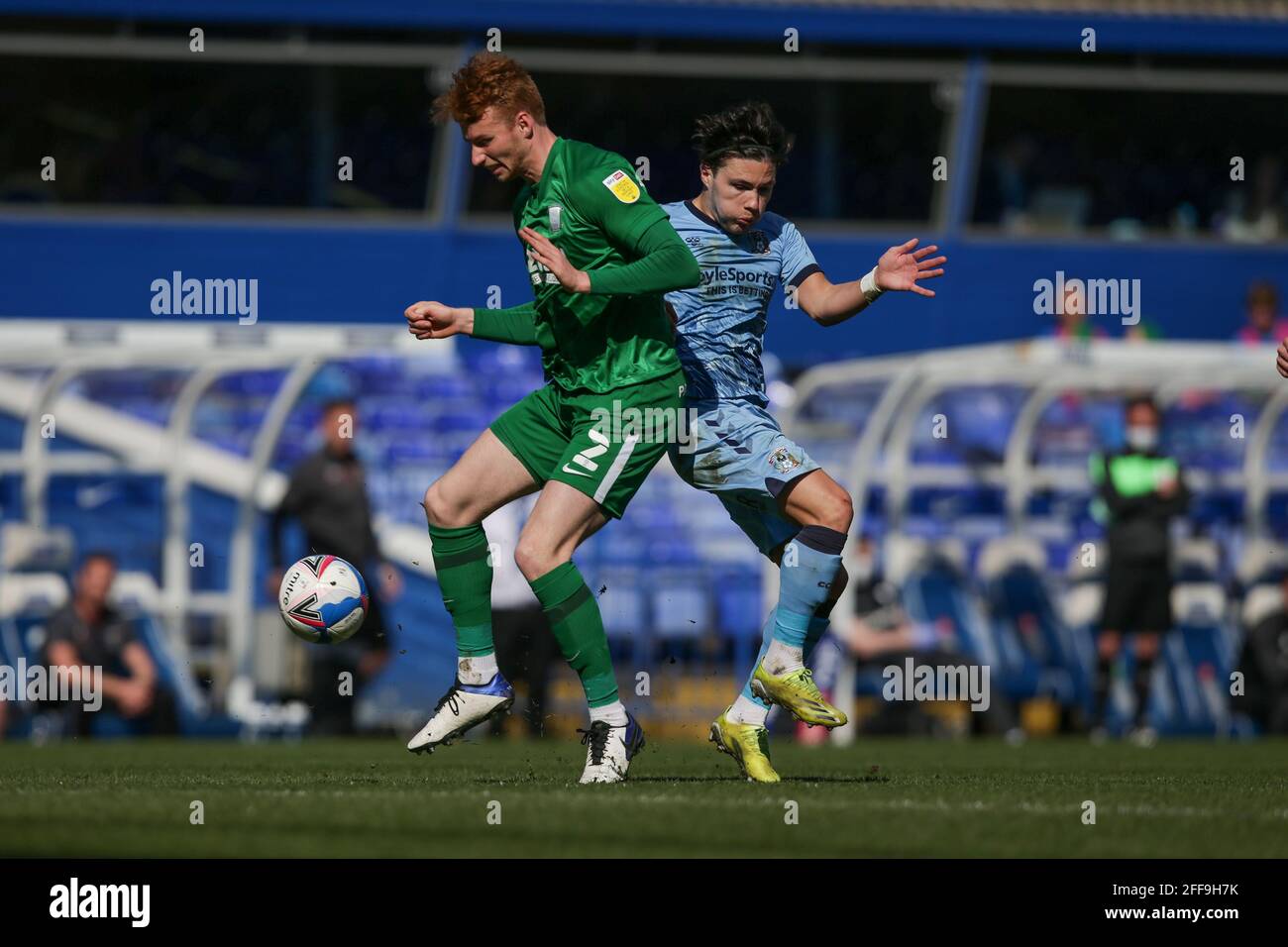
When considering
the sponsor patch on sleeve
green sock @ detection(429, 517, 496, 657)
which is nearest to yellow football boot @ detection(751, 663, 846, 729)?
green sock @ detection(429, 517, 496, 657)

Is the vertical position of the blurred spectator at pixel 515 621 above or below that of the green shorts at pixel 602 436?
below

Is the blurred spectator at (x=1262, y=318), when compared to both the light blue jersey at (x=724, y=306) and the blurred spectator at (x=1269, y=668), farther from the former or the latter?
the light blue jersey at (x=724, y=306)

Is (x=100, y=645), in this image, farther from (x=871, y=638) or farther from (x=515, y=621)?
(x=871, y=638)

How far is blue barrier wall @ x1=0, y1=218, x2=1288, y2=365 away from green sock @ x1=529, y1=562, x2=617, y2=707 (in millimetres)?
11447

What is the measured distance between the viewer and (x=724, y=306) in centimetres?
724

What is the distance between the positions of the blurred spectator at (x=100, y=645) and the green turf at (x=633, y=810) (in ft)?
13.5

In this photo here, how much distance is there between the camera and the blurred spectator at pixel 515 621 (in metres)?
13.6

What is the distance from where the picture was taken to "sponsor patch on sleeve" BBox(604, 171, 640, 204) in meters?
6.59

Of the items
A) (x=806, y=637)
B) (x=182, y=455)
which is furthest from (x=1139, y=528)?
(x=806, y=637)

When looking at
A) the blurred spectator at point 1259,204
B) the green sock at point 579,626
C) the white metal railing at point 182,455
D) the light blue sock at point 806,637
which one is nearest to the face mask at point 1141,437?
the white metal railing at point 182,455

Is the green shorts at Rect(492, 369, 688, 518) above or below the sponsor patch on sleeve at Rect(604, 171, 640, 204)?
below

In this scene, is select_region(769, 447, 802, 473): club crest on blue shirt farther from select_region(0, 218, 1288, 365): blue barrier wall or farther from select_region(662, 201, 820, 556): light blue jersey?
select_region(0, 218, 1288, 365): blue barrier wall

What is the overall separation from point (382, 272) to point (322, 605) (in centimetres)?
1190

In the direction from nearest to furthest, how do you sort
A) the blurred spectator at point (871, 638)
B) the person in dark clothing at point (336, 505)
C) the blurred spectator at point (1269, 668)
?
the person in dark clothing at point (336, 505) < the blurred spectator at point (871, 638) < the blurred spectator at point (1269, 668)
